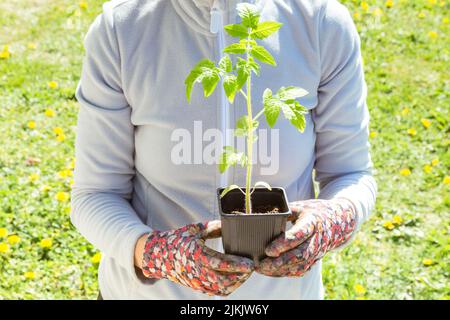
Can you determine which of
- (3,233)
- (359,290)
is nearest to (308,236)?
(359,290)

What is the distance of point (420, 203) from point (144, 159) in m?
2.23

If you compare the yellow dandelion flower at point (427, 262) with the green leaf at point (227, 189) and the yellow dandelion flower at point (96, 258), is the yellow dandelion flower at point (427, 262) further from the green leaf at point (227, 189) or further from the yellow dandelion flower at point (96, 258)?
the green leaf at point (227, 189)

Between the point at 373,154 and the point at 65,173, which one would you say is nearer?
the point at 65,173

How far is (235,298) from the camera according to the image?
5.53ft

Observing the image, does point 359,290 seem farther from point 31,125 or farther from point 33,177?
point 31,125

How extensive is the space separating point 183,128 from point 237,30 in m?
0.32

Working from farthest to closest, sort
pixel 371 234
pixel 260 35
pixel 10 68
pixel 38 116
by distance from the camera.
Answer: pixel 10 68 → pixel 38 116 → pixel 371 234 → pixel 260 35

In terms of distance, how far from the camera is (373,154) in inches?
151

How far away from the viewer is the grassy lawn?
301 centimetres

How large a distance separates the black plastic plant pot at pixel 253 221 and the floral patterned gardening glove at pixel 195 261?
0.03 meters

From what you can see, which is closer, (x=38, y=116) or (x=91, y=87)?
(x=91, y=87)

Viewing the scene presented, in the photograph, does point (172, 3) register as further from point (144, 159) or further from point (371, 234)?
point (371, 234)

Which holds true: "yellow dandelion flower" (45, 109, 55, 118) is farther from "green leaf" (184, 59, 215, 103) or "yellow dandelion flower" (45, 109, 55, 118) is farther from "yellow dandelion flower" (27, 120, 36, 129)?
"green leaf" (184, 59, 215, 103)
